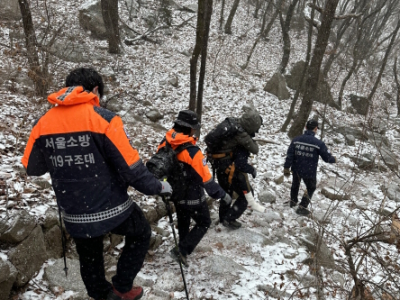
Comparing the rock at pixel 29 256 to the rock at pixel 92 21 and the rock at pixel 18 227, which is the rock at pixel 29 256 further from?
the rock at pixel 92 21

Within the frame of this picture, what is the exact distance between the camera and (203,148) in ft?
27.9

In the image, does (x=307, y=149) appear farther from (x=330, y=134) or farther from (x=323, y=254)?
(x=330, y=134)

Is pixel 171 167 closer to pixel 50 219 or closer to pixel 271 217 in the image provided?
pixel 50 219

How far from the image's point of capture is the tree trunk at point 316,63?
8797 mm

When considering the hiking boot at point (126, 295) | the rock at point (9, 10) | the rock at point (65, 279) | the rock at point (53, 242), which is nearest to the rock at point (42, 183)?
the rock at point (53, 242)

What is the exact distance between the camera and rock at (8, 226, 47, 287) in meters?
2.96

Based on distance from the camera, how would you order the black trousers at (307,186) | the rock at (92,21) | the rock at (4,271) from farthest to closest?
the rock at (92,21)
the black trousers at (307,186)
the rock at (4,271)

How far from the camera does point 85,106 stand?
85.8 inches

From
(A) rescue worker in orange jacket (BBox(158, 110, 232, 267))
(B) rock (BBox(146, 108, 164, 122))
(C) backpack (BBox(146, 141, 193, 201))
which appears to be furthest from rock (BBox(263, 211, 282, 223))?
(B) rock (BBox(146, 108, 164, 122))

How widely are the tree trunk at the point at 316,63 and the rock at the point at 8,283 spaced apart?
9.48 meters

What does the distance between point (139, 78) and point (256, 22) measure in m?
14.9

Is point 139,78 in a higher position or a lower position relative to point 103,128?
lower

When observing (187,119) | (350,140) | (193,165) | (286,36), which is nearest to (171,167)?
(193,165)

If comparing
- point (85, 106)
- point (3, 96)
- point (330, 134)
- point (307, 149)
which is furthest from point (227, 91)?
point (85, 106)
